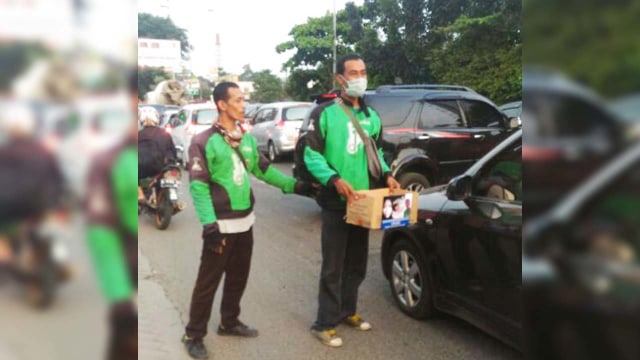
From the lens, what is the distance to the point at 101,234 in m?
0.91

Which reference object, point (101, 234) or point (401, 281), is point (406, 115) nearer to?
point (401, 281)

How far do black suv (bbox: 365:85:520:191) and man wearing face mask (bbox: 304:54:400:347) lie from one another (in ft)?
12.0

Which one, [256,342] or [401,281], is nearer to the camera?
[256,342]

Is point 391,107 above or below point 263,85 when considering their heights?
below

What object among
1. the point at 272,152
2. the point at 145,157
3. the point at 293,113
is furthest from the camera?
the point at 293,113

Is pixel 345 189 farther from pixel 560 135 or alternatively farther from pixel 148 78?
pixel 560 135

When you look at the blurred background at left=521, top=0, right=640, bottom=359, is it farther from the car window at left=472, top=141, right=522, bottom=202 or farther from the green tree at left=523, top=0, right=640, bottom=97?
the car window at left=472, top=141, right=522, bottom=202

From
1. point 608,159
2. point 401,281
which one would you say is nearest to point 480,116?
point 401,281

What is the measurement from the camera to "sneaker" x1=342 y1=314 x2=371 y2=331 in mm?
3822

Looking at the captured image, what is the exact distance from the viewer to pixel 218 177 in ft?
10.3

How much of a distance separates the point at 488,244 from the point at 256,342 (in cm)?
172

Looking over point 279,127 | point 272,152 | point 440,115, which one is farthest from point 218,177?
point 279,127

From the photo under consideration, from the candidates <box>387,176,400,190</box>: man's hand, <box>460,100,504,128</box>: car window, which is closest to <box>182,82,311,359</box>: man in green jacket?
<box>387,176,400,190</box>: man's hand

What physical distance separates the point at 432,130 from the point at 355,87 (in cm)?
446
